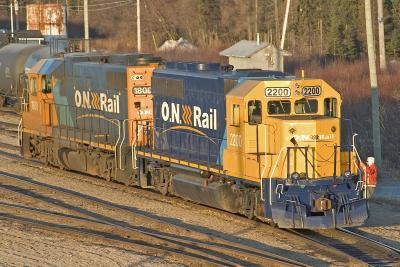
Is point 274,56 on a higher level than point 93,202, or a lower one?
higher

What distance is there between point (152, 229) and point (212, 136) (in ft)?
8.49

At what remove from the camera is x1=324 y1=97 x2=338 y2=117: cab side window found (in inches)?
702

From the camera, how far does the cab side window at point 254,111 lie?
1744 cm

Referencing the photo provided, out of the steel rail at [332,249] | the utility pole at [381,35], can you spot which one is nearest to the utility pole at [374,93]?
the steel rail at [332,249]

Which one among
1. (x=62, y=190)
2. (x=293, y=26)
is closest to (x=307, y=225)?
(x=62, y=190)

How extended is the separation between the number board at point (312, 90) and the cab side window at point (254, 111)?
0.90 m

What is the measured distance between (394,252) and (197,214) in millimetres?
5035

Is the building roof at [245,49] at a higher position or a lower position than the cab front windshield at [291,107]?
higher

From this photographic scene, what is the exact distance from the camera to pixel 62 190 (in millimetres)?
22438

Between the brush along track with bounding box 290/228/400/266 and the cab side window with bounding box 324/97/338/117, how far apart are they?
86.2 inches

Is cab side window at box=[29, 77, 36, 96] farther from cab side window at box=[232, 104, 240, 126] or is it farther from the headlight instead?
the headlight

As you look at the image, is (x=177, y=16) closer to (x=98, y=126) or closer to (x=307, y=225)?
(x=98, y=126)

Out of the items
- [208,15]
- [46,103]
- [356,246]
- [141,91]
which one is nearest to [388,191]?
[356,246]

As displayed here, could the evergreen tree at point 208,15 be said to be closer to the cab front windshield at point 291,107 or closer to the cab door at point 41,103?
the cab door at point 41,103
